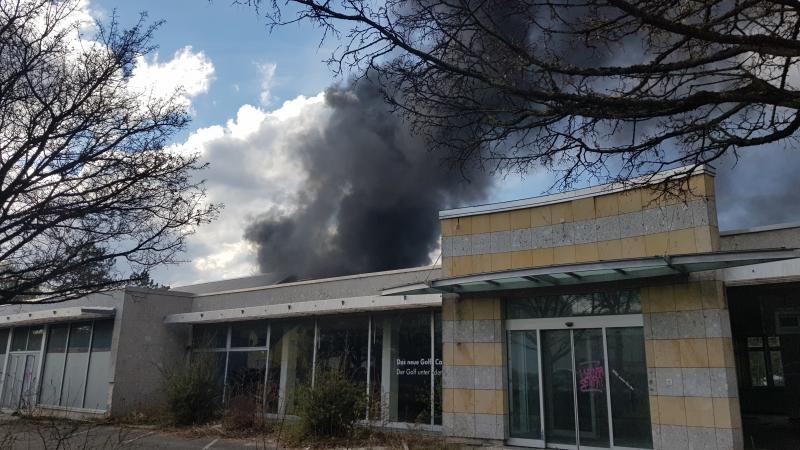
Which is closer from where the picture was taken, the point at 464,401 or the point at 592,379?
the point at 592,379

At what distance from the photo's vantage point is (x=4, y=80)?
5719mm

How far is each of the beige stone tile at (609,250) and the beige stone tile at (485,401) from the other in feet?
11.1

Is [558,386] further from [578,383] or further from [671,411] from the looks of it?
[671,411]

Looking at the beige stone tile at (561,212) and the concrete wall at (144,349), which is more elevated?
the beige stone tile at (561,212)

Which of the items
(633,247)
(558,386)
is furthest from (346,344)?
(633,247)

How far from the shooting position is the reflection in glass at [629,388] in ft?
35.4

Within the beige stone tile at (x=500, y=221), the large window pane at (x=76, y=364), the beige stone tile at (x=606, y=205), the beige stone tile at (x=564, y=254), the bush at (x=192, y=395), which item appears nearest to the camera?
the beige stone tile at (x=606, y=205)

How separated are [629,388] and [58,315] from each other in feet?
60.8

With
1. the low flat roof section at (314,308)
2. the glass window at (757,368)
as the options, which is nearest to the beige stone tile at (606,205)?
the low flat roof section at (314,308)

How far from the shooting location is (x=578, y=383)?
11719 mm

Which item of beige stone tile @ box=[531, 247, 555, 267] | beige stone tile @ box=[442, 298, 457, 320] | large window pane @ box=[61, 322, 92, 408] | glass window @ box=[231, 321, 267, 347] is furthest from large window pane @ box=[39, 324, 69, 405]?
beige stone tile @ box=[531, 247, 555, 267]

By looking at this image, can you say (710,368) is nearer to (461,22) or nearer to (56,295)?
(461,22)

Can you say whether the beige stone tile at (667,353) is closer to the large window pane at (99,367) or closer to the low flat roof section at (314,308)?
the low flat roof section at (314,308)

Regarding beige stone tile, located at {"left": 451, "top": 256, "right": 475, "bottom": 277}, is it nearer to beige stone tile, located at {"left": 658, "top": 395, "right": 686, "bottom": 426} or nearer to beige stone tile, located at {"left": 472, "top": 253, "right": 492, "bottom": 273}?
beige stone tile, located at {"left": 472, "top": 253, "right": 492, "bottom": 273}
